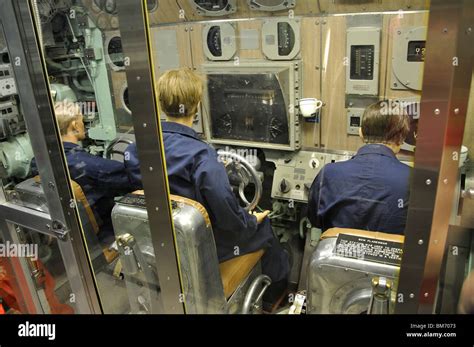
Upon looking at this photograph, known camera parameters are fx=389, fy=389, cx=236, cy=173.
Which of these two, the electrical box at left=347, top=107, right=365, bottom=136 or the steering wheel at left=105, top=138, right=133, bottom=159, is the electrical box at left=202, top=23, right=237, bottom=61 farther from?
the steering wheel at left=105, top=138, right=133, bottom=159

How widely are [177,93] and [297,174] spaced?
1.28 meters

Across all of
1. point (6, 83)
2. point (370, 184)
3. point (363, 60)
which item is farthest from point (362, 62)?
point (6, 83)

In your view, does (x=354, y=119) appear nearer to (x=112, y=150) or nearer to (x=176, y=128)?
(x=176, y=128)

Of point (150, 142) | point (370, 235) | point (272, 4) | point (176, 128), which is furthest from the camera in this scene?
point (272, 4)

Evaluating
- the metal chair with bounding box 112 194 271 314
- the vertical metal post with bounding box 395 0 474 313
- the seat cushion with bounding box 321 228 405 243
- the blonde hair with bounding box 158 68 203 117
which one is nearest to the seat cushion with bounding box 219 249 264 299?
the metal chair with bounding box 112 194 271 314

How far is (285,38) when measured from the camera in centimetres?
273

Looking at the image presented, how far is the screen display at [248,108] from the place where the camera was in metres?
2.87

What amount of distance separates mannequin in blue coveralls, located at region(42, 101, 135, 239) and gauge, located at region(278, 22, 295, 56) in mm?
1391

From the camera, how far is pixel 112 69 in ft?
8.55

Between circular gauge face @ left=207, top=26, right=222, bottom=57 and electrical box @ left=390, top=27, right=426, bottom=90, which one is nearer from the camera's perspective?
electrical box @ left=390, top=27, right=426, bottom=90

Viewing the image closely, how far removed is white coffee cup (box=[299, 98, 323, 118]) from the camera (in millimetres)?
2746

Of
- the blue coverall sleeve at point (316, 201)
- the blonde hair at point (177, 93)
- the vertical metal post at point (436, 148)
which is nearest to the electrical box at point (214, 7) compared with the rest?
the blonde hair at point (177, 93)

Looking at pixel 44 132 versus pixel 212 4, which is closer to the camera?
pixel 44 132
